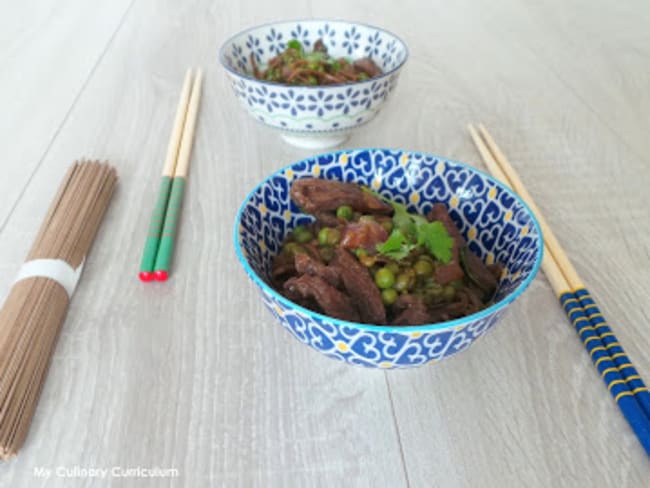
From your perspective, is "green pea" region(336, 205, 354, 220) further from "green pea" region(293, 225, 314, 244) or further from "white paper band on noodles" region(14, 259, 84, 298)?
"white paper band on noodles" region(14, 259, 84, 298)

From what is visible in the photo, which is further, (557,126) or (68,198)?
(557,126)

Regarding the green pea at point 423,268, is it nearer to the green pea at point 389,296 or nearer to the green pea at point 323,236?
the green pea at point 389,296

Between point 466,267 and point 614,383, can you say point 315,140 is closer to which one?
point 466,267

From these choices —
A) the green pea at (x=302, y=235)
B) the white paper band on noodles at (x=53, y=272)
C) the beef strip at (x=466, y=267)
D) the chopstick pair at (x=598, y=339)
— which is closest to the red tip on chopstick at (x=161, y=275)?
the white paper band on noodles at (x=53, y=272)

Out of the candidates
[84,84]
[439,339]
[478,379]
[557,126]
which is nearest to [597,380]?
[478,379]

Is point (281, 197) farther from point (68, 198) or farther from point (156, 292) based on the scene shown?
point (68, 198)

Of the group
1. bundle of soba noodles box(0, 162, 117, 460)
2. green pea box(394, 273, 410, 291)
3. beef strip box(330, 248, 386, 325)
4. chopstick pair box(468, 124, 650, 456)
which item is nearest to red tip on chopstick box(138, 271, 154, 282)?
bundle of soba noodles box(0, 162, 117, 460)
